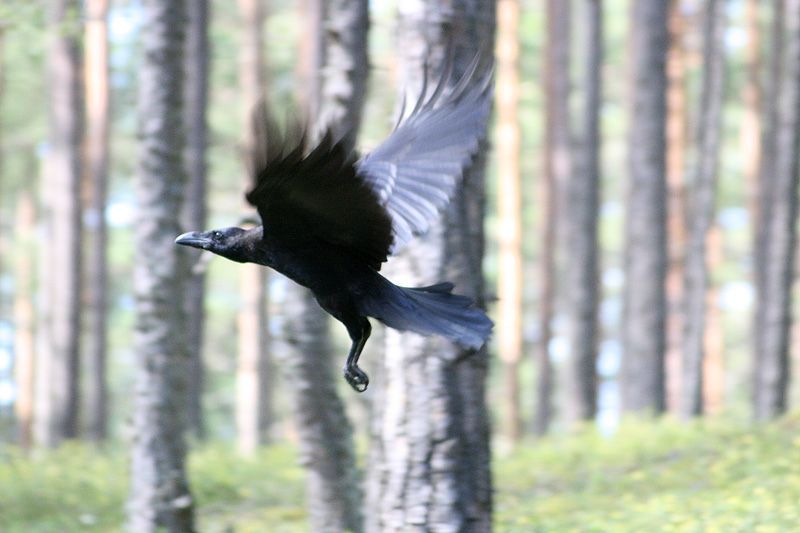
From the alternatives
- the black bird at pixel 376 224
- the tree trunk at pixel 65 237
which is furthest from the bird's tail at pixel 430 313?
the tree trunk at pixel 65 237

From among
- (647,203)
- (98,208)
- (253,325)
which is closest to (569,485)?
(647,203)

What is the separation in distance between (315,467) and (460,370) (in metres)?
2.49

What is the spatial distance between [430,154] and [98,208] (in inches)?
612

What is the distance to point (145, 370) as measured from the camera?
8.16 metres

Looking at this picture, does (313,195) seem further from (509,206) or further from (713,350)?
(713,350)

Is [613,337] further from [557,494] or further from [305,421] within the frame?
[305,421]

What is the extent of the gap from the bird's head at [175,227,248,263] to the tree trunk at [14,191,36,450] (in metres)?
20.2

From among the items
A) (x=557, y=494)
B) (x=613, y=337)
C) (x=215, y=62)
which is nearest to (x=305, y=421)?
(x=557, y=494)

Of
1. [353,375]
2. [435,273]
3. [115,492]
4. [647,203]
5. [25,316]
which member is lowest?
[115,492]

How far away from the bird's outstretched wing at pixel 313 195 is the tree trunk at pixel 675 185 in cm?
1409

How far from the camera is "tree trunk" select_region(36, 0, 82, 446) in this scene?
16.8 meters

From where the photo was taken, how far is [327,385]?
7.74 meters

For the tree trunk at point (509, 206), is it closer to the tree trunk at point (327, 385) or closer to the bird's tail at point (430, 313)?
the tree trunk at point (327, 385)

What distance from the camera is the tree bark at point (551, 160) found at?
19.2 metres
